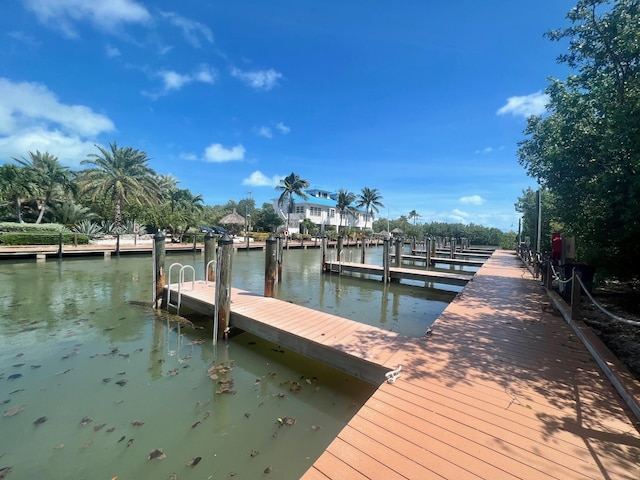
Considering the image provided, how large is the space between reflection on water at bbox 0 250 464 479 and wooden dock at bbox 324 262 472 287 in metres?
5.04

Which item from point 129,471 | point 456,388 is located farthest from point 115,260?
point 456,388

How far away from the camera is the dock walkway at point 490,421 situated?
7.37ft

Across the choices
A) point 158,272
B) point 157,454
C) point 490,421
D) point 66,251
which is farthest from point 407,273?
point 66,251

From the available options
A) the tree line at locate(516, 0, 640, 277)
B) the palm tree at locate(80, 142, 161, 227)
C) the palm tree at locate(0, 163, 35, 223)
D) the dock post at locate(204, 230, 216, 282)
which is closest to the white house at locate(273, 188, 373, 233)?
the palm tree at locate(80, 142, 161, 227)

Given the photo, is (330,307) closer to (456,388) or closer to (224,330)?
(224,330)

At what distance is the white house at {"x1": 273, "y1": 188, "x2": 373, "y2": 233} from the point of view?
47000mm

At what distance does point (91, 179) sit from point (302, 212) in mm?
26697

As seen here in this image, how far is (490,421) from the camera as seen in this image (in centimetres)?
278

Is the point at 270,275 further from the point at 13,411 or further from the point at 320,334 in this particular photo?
the point at 13,411

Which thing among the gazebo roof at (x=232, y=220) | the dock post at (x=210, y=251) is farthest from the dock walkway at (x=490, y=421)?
the gazebo roof at (x=232, y=220)

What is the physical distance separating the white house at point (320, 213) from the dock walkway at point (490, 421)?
123 feet

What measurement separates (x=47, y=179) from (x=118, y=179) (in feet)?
17.2

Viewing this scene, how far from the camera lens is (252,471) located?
2910mm

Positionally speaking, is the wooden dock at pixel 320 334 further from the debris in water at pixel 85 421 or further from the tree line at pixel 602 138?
the tree line at pixel 602 138
